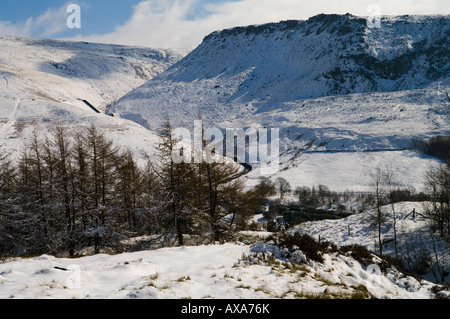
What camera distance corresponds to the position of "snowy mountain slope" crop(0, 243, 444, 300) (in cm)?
761

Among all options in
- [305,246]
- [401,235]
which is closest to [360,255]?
[305,246]

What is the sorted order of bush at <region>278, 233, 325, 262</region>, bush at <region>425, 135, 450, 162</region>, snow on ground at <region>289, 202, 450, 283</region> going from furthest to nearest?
bush at <region>425, 135, 450, 162</region> < snow on ground at <region>289, 202, 450, 283</region> < bush at <region>278, 233, 325, 262</region>

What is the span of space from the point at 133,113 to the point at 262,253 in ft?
470

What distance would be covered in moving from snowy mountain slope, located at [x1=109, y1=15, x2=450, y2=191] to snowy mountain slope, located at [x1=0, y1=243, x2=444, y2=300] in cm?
6345

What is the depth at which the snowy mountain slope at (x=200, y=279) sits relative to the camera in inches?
299

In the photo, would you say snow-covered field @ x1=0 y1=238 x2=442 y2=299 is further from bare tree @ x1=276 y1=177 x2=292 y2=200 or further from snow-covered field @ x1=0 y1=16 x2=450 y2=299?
bare tree @ x1=276 y1=177 x2=292 y2=200

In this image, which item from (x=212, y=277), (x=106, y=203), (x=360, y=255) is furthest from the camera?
(x=106, y=203)

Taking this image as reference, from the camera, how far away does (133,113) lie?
144125mm

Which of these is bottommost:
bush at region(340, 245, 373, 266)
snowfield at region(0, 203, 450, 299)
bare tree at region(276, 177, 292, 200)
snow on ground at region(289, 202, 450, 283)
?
bare tree at region(276, 177, 292, 200)

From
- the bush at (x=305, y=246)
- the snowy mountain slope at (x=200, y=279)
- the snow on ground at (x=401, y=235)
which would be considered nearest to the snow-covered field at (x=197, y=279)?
the snowy mountain slope at (x=200, y=279)

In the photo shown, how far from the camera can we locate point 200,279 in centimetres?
877

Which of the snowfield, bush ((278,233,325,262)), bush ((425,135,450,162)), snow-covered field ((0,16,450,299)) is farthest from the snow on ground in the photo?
bush ((425,135,450,162))

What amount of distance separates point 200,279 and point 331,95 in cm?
15651

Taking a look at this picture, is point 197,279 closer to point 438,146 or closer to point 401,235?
point 401,235
